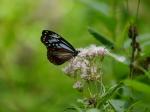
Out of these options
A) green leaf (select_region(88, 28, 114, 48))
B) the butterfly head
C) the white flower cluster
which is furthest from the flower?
green leaf (select_region(88, 28, 114, 48))

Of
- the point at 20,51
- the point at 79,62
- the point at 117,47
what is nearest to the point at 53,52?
the point at 79,62

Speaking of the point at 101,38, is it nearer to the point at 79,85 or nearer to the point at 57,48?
the point at 57,48

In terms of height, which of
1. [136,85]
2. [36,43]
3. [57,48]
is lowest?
[136,85]

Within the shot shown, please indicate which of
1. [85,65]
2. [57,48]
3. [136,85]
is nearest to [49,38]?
[57,48]

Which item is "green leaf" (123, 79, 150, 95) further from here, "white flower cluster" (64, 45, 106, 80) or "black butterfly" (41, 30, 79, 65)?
"black butterfly" (41, 30, 79, 65)

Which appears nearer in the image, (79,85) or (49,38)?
(79,85)

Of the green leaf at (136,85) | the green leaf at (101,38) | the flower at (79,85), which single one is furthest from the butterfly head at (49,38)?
the green leaf at (136,85)

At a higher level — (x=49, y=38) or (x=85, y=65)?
(x=49, y=38)

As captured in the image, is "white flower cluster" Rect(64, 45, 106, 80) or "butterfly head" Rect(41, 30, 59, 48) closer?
"white flower cluster" Rect(64, 45, 106, 80)

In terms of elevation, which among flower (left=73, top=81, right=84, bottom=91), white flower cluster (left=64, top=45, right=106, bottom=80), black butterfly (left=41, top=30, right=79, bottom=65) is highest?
black butterfly (left=41, top=30, right=79, bottom=65)
